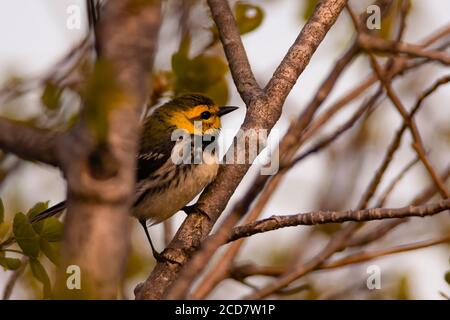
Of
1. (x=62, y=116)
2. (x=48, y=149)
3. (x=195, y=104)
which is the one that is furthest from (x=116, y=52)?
(x=195, y=104)

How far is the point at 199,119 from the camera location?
5.85m

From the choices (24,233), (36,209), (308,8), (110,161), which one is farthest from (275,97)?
(110,161)

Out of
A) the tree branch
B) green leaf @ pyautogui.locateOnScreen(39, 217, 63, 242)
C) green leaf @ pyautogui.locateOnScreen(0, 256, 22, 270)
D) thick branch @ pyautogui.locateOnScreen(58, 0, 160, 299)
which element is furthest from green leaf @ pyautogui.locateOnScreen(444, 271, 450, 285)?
thick branch @ pyautogui.locateOnScreen(58, 0, 160, 299)

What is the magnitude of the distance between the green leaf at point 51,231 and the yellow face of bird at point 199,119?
8.63 feet

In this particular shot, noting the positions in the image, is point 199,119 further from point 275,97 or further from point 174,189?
point 275,97

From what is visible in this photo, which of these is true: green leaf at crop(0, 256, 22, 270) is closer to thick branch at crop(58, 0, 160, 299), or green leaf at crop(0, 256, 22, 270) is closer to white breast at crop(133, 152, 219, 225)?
thick branch at crop(58, 0, 160, 299)

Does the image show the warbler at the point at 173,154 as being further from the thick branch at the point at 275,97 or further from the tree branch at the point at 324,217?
the tree branch at the point at 324,217

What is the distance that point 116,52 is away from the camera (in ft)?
5.90

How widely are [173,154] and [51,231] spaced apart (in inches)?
99.3

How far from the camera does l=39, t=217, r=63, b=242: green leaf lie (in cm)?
322

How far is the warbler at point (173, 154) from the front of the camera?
5.23m

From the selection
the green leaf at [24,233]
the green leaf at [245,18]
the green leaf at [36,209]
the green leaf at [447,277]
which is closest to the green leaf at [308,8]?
the green leaf at [245,18]

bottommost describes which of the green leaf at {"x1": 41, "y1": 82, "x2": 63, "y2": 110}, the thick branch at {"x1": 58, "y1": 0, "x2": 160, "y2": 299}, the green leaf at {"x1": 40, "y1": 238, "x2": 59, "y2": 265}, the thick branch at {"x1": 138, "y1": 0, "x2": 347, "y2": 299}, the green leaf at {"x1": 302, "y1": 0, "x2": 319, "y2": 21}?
the thick branch at {"x1": 58, "y1": 0, "x2": 160, "y2": 299}

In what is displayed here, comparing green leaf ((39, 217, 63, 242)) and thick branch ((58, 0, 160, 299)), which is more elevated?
green leaf ((39, 217, 63, 242))
